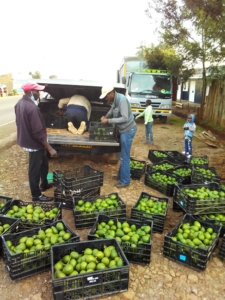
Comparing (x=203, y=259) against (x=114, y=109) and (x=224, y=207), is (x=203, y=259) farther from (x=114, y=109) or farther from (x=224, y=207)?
(x=114, y=109)

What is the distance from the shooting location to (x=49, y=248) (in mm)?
3125

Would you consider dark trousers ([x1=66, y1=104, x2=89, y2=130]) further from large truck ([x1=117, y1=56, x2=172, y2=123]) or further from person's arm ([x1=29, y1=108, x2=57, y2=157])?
large truck ([x1=117, y1=56, x2=172, y2=123])

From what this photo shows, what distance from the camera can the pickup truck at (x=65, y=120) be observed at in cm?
575

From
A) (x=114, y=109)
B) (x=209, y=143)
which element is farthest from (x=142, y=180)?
(x=209, y=143)

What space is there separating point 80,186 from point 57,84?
8.52 ft

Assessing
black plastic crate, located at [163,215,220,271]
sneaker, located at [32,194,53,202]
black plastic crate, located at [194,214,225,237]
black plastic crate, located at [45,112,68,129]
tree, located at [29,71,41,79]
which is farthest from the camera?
tree, located at [29,71,41,79]

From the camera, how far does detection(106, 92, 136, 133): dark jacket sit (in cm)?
511

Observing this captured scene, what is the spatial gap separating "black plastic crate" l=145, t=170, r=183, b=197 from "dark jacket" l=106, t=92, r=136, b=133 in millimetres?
1271

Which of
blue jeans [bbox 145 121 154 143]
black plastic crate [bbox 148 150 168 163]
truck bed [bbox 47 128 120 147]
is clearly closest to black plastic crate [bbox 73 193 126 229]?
truck bed [bbox 47 128 120 147]

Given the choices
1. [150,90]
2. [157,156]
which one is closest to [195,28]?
[150,90]

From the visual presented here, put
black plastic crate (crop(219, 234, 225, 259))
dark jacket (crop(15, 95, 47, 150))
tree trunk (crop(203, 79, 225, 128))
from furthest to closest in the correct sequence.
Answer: tree trunk (crop(203, 79, 225, 128)), dark jacket (crop(15, 95, 47, 150)), black plastic crate (crop(219, 234, 225, 259))

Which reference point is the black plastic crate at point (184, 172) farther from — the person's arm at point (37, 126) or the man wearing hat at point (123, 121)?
the person's arm at point (37, 126)

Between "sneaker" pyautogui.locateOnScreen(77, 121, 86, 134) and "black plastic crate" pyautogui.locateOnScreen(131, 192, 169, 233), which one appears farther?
"sneaker" pyautogui.locateOnScreen(77, 121, 86, 134)

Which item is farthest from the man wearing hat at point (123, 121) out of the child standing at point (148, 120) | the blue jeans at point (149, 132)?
the blue jeans at point (149, 132)
